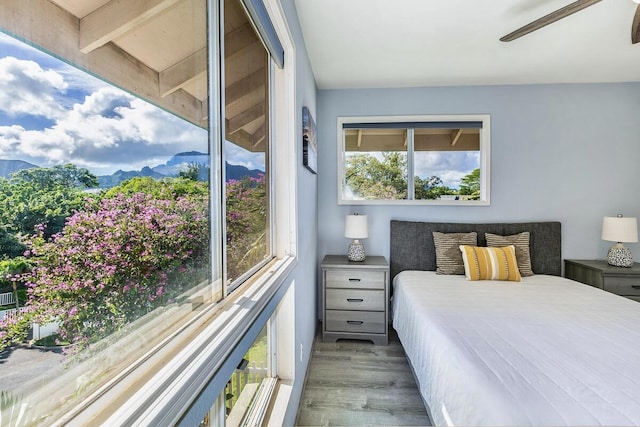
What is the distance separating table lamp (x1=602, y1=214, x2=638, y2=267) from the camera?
2.71 m

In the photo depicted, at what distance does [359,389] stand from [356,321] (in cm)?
73

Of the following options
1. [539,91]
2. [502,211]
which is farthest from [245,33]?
[539,91]

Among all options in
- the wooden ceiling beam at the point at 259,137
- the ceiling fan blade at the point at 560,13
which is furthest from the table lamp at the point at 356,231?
the ceiling fan blade at the point at 560,13

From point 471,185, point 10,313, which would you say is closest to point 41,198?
point 10,313

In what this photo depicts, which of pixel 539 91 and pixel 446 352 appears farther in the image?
pixel 539 91

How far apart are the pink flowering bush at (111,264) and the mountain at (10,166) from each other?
3.2 inches

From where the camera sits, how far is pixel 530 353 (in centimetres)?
135

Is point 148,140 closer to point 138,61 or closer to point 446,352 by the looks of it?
point 138,61

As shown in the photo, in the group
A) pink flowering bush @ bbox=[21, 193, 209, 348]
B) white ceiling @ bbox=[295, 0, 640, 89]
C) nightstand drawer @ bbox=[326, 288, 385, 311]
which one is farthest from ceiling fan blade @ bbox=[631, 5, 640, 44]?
pink flowering bush @ bbox=[21, 193, 209, 348]

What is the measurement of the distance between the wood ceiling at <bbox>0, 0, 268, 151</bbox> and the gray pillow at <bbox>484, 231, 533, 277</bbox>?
277cm

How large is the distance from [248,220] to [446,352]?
117 cm

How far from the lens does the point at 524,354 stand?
1342mm

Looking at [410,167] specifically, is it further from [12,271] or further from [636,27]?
[12,271]

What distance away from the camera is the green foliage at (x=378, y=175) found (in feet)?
10.7
